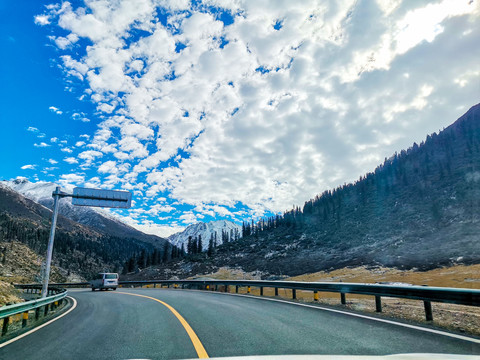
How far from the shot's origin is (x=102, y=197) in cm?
1848

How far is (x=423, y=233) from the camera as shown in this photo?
338 feet

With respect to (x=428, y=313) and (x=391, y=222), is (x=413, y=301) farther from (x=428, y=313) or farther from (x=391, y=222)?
(x=391, y=222)

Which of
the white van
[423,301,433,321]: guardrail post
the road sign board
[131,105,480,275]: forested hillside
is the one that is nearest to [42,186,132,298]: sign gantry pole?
the road sign board

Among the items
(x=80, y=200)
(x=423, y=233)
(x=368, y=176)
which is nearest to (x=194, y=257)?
(x=423, y=233)

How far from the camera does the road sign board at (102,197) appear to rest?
18.3 m

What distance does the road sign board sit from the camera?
1834cm

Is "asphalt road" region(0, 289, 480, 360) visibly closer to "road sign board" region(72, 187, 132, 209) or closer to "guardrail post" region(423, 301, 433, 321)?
"guardrail post" region(423, 301, 433, 321)

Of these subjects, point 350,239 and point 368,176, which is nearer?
point 350,239

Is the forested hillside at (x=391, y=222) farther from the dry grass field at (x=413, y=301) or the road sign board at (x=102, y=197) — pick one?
the road sign board at (x=102, y=197)

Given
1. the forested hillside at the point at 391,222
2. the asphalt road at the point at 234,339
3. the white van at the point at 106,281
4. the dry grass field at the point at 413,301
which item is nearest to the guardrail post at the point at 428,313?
the dry grass field at the point at 413,301

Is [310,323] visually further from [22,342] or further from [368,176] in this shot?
[368,176]

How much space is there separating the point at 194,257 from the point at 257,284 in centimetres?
12596

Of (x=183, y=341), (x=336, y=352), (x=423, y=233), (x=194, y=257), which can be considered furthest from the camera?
(x=194, y=257)

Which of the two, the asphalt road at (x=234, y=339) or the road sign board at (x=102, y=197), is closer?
the asphalt road at (x=234, y=339)
